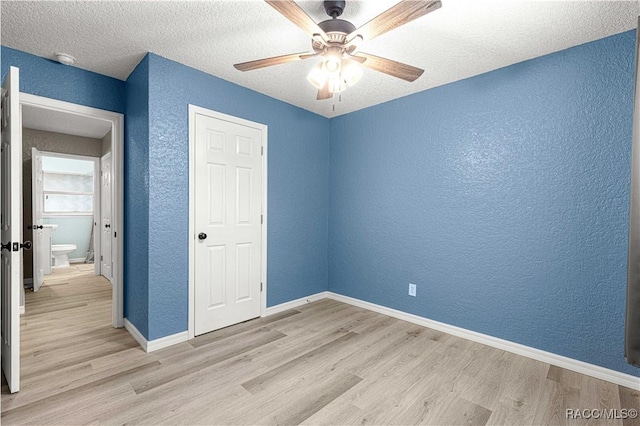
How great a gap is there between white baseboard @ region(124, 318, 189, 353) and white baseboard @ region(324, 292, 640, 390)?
2.09m

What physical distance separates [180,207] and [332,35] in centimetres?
191

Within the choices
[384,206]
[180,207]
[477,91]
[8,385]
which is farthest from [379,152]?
[8,385]

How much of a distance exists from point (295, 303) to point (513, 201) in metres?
2.59

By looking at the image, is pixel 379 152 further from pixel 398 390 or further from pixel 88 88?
pixel 88 88

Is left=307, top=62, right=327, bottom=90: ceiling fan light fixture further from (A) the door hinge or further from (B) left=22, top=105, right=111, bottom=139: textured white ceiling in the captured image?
(B) left=22, top=105, right=111, bottom=139: textured white ceiling

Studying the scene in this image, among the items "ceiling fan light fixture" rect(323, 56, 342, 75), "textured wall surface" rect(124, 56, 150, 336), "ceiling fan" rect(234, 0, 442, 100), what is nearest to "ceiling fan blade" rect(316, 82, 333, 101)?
"ceiling fan" rect(234, 0, 442, 100)

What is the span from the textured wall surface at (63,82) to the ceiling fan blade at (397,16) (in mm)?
2510

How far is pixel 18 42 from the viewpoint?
234 centimetres

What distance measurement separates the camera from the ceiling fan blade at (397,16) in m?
1.40

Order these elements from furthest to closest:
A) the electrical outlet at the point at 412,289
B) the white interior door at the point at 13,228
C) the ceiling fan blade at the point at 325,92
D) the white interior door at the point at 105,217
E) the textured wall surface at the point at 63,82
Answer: the white interior door at the point at 105,217 < the electrical outlet at the point at 412,289 < the textured wall surface at the point at 63,82 < the ceiling fan blade at the point at 325,92 < the white interior door at the point at 13,228

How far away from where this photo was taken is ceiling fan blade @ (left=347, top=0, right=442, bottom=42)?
140 centimetres

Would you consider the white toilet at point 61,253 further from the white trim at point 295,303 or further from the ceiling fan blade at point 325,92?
the ceiling fan blade at point 325,92

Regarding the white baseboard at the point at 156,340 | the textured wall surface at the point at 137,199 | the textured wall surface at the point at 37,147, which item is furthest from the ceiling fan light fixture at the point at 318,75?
the textured wall surface at the point at 37,147

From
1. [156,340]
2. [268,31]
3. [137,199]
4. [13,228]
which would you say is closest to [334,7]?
[268,31]
